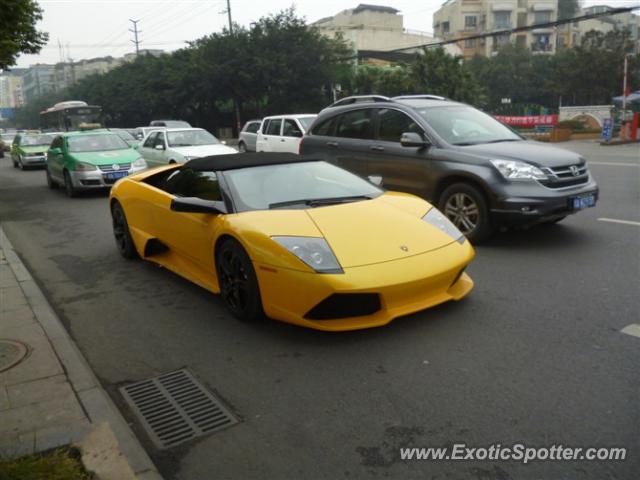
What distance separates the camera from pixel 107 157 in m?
13.5

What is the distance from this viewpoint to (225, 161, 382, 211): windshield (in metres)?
4.84

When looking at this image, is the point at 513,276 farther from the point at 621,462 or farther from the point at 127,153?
the point at 127,153

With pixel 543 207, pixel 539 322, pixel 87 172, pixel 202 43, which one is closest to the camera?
pixel 539 322

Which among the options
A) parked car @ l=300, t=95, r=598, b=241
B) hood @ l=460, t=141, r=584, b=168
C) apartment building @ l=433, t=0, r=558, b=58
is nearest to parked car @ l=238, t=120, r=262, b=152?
parked car @ l=300, t=95, r=598, b=241

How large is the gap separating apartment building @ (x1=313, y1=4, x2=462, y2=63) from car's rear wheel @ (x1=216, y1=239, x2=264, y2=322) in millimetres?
73577

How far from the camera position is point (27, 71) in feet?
536

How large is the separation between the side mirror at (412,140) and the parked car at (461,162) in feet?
0.04

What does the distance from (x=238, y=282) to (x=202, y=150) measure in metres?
9.86

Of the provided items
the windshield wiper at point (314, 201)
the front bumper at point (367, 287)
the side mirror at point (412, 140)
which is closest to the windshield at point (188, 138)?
the side mirror at point (412, 140)

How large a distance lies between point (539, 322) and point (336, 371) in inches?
65.8

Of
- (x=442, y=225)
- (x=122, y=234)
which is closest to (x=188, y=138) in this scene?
(x=122, y=234)

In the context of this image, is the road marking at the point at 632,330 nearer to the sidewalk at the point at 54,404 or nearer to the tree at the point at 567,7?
the sidewalk at the point at 54,404

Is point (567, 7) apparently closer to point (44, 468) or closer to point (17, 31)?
point (17, 31)

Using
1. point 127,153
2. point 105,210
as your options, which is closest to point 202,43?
point 127,153
